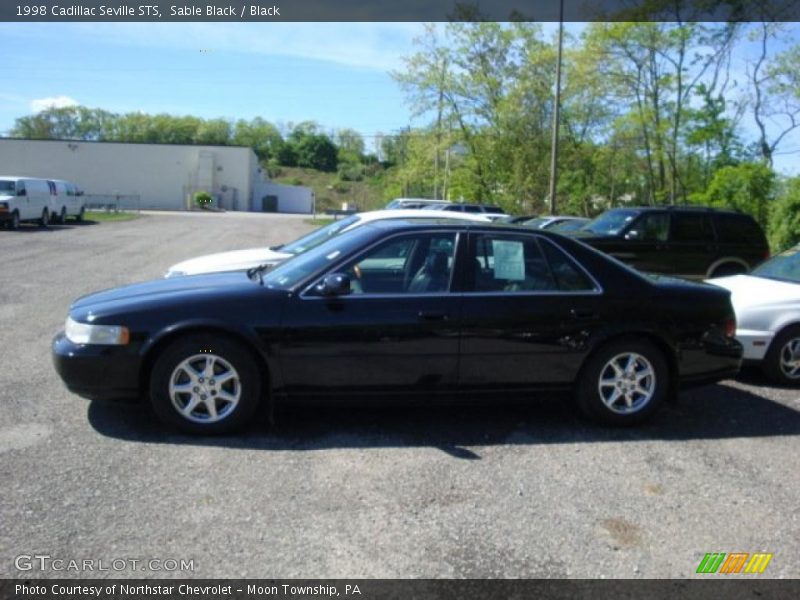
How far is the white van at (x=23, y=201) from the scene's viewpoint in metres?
25.2

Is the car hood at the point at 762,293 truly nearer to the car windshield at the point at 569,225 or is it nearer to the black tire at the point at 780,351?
the black tire at the point at 780,351

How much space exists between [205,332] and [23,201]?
25.1m

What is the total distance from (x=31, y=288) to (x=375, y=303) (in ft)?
28.7

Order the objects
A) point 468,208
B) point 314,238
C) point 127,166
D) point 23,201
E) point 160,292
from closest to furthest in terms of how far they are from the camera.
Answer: point 160,292 < point 314,238 < point 23,201 < point 468,208 < point 127,166

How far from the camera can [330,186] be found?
110 meters

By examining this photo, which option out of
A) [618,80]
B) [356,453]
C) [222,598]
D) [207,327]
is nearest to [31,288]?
[207,327]

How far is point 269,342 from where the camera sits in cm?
487

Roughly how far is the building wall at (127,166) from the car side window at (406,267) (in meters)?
61.6

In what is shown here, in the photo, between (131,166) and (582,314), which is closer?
(582,314)

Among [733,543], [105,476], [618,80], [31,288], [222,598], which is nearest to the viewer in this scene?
[222,598]

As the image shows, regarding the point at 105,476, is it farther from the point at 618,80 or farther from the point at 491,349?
the point at 618,80

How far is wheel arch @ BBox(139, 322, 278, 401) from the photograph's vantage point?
4.82 meters

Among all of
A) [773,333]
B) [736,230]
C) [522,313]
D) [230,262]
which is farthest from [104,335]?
[736,230]

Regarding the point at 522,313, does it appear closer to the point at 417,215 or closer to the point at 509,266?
the point at 509,266
